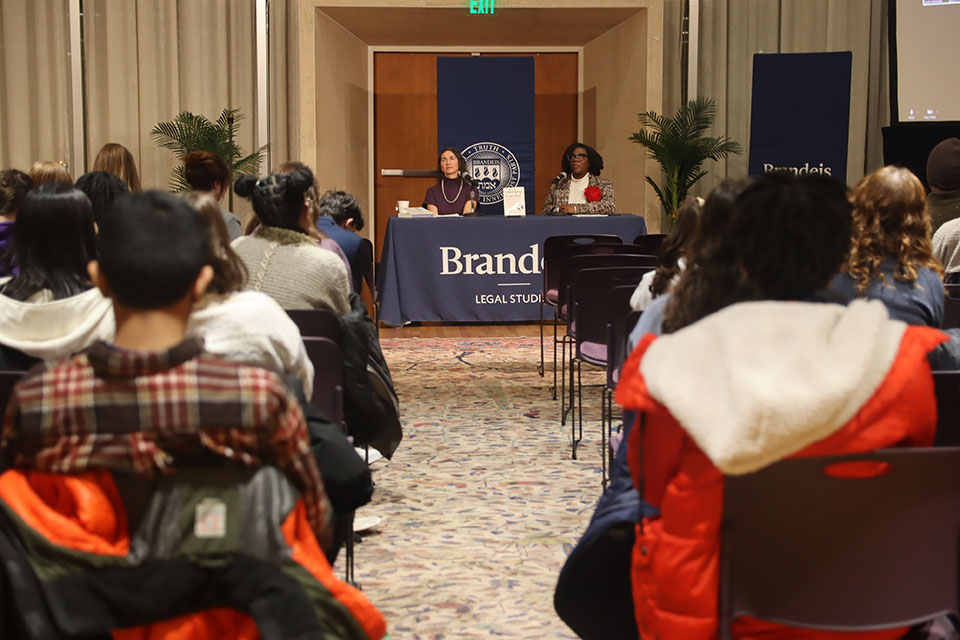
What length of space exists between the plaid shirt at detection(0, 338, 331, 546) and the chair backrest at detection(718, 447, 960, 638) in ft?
2.28

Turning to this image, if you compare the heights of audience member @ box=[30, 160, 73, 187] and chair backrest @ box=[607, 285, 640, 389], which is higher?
audience member @ box=[30, 160, 73, 187]

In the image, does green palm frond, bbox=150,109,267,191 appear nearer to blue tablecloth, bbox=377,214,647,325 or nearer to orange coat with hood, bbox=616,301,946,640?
blue tablecloth, bbox=377,214,647,325

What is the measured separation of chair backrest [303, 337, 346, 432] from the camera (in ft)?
8.49

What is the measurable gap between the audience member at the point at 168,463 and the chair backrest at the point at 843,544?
A: 0.56m

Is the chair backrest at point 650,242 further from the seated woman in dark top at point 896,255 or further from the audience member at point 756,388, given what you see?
the audience member at point 756,388

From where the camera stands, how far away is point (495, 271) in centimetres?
785

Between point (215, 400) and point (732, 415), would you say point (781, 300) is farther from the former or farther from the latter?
point (215, 400)

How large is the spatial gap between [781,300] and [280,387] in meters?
0.79

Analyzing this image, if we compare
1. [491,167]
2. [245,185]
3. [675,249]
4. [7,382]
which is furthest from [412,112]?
[7,382]

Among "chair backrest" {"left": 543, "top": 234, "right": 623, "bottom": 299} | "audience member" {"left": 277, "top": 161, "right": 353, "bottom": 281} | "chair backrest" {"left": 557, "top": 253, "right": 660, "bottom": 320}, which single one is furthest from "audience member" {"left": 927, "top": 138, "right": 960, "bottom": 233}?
"audience member" {"left": 277, "top": 161, "right": 353, "bottom": 281}

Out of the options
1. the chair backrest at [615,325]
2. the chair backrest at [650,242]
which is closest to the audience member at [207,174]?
the chair backrest at [615,325]

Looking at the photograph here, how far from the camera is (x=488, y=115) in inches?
413

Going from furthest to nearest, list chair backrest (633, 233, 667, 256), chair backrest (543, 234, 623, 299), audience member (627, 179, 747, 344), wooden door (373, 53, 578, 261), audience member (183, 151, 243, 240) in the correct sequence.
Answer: wooden door (373, 53, 578, 261)
chair backrest (633, 233, 667, 256)
chair backrest (543, 234, 623, 299)
audience member (183, 151, 243, 240)
audience member (627, 179, 747, 344)

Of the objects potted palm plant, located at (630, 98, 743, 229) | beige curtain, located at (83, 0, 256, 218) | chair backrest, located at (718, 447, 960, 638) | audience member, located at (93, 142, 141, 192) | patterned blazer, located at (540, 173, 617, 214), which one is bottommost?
chair backrest, located at (718, 447, 960, 638)
